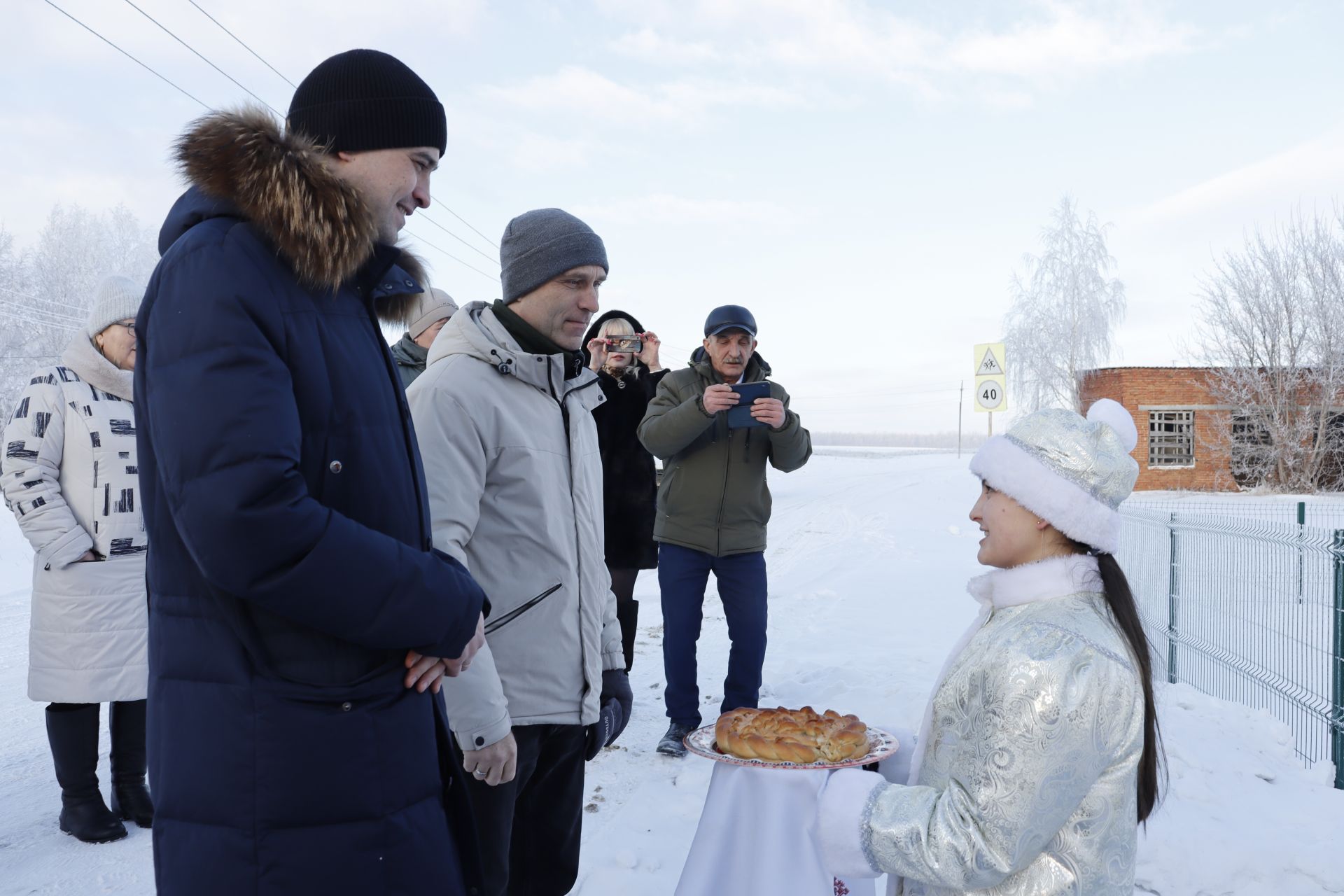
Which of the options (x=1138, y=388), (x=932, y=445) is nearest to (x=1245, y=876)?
(x=1138, y=388)

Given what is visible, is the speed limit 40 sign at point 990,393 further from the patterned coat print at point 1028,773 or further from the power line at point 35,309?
the power line at point 35,309

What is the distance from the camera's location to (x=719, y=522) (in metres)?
4.95

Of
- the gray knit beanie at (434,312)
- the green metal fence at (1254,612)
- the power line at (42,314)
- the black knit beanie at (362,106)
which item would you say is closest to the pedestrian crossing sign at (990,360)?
the green metal fence at (1254,612)

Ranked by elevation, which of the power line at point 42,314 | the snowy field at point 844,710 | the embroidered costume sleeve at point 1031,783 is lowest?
the snowy field at point 844,710

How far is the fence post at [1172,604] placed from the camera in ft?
22.5

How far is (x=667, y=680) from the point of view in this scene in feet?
16.2

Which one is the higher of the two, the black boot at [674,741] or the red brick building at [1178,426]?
the red brick building at [1178,426]

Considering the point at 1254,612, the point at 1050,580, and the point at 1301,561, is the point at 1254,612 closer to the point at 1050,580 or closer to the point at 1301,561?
the point at 1301,561

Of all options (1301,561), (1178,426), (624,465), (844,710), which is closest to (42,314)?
(624,465)

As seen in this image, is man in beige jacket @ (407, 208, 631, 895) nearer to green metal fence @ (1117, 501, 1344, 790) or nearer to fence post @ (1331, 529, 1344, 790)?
green metal fence @ (1117, 501, 1344, 790)

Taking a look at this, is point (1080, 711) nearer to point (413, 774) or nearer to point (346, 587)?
point (413, 774)

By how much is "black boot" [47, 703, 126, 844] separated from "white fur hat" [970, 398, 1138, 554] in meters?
3.78

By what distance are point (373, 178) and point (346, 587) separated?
0.83 metres

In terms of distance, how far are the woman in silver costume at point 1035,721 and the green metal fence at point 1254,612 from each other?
9.27ft
